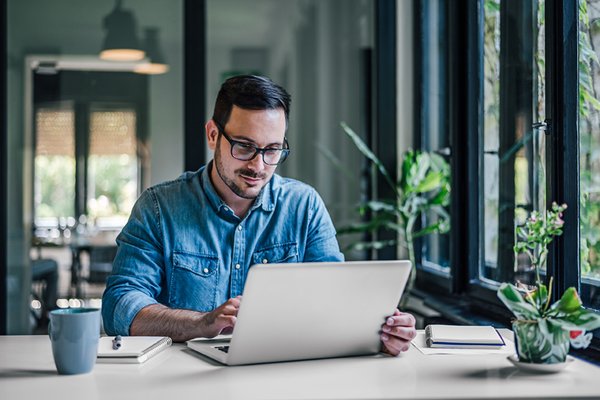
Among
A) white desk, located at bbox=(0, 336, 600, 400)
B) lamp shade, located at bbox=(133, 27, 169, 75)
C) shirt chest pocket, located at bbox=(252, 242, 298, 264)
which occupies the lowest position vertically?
white desk, located at bbox=(0, 336, 600, 400)

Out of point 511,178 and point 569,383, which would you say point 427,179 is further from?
point 569,383

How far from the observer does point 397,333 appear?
1729 millimetres

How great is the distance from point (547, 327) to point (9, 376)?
104cm

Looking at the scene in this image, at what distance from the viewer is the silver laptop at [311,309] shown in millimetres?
1574

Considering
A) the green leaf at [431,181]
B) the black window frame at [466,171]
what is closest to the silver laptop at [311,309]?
the black window frame at [466,171]

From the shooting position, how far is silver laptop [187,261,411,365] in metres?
1.57

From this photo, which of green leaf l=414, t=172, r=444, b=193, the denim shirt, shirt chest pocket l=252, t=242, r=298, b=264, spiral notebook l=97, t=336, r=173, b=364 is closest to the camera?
spiral notebook l=97, t=336, r=173, b=364

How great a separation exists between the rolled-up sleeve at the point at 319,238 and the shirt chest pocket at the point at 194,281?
0.93ft

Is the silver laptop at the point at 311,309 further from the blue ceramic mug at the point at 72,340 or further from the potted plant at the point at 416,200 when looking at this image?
the potted plant at the point at 416,200

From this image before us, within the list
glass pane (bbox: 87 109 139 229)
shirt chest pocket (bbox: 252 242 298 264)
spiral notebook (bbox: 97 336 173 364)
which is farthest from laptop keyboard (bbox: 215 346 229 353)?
glass pane (bbox: 87 109 139 229)

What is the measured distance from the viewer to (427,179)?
3.67 metres

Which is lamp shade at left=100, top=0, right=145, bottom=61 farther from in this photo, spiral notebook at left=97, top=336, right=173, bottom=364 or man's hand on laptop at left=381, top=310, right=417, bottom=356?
man's hand on laptop at left=381, top=310, right=417, bottom=356

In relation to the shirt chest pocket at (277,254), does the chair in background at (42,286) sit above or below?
below

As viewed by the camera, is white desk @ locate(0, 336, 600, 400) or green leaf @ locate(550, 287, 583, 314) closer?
white desk @ locate(0, 336, 600, 400)
